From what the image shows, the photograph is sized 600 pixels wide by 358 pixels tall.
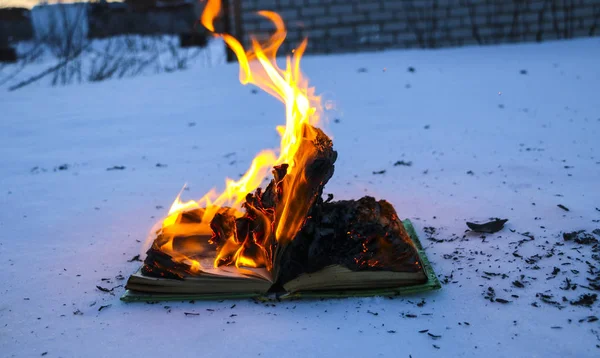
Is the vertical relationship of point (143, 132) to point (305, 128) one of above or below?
below

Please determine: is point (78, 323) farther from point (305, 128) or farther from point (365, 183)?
point (365, 183)

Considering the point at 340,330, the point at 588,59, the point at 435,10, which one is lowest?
the point at 340,330

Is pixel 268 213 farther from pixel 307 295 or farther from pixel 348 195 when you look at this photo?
pixel 348 195

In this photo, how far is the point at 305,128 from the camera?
3049 millimetres

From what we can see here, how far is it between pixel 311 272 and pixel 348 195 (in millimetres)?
1542

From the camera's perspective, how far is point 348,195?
13.6 feet

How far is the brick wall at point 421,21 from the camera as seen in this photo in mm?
11492

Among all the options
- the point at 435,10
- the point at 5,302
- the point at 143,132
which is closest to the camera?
the point at 5,302

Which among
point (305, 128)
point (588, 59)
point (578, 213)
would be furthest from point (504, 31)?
point (305, 128)

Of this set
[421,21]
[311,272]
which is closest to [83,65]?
[421,21]

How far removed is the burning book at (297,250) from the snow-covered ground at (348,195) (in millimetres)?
101

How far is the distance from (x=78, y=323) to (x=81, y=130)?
4929mm

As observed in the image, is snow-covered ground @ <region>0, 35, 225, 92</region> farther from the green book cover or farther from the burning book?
the green book cover

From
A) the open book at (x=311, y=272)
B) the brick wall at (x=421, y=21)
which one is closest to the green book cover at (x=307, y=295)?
the open book at (x=311, y=272)
